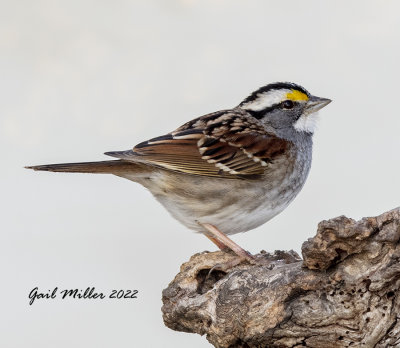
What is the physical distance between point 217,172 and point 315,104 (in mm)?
942

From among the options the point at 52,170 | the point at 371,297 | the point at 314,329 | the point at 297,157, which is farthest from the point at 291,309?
the point at 52,170

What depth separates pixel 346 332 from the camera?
3.65 m

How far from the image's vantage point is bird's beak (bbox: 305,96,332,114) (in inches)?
198

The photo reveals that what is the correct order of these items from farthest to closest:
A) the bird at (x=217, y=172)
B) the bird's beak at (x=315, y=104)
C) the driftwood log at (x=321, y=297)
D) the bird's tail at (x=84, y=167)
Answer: the bird's beak at (x=315, y=104) < the bird at (x=217, y=172) < the bird's tail at (x=84, y=167) < the driftwood log at (x=321, y=297)

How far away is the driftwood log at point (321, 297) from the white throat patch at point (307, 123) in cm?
123

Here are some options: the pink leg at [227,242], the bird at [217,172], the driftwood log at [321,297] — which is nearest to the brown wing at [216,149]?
the bird at [217,172]

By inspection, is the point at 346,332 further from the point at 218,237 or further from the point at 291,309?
the point at 218,237

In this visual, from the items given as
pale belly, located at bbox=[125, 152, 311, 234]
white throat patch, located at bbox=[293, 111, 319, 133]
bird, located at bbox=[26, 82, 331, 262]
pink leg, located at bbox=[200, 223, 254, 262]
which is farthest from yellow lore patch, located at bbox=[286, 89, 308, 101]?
pink leg, located at bbox=[200, 223, 254, 262]

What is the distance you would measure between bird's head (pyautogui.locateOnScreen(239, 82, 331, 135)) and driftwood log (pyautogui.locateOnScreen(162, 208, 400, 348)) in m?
1.23

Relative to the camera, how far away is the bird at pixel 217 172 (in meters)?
4.57

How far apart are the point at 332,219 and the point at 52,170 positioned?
186cm

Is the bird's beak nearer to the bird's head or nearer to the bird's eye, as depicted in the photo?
the bird's head

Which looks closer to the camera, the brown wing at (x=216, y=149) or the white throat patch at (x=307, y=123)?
the brown wing at (x=216, y=149)

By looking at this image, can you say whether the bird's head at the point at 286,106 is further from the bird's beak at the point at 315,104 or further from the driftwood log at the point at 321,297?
the driftwood log at the point at 321,297
